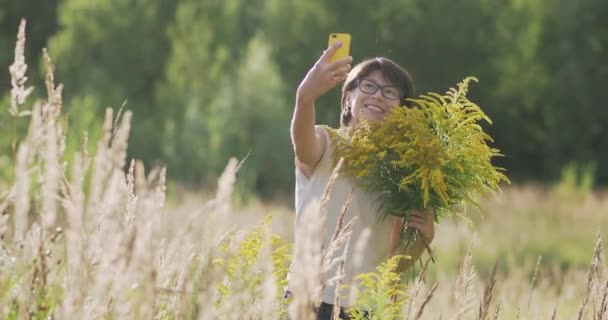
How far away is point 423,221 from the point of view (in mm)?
3420

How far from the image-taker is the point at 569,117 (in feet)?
100

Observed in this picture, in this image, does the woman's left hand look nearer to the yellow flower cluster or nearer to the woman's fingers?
the yellow flower cluster

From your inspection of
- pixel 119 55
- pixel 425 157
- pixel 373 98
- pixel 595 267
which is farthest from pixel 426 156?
pixel 119 55

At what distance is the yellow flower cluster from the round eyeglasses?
11.0 inches

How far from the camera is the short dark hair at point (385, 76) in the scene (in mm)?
3771

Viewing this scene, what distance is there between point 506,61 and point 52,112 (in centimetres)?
2865

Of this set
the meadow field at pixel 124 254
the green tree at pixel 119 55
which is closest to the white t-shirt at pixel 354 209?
the meadow field at pixel 124 254

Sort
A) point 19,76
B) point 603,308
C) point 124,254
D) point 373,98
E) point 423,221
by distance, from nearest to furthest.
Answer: point 124,254 < point 19,76 < point 603,308 < point 423,221 < point 373,98

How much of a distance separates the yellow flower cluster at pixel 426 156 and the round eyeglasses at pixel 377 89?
28 cm

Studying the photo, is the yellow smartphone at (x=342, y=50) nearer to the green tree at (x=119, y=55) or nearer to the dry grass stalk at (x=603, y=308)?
the dry grass stalk at (x=603, y=308)

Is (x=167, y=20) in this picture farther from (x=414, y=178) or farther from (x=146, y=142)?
(x=414, y=178)

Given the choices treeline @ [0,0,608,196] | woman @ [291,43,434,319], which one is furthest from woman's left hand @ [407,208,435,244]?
treeline @ [0,0,608,196]

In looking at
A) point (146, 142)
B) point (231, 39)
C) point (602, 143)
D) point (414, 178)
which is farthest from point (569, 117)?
point (414, 178)

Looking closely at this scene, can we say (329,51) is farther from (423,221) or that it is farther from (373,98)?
(423,221)
